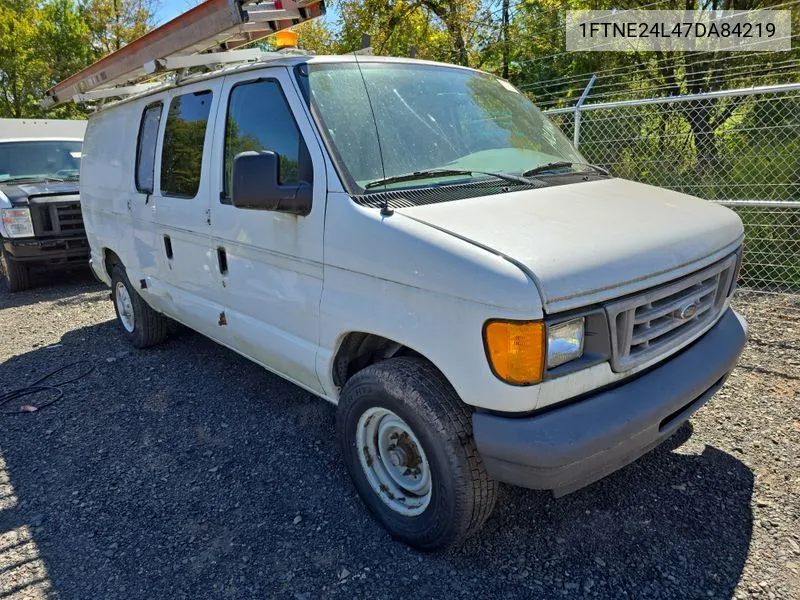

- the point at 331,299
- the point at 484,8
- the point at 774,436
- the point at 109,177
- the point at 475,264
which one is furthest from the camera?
the point at 484,8

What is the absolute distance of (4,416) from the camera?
4.29 meters

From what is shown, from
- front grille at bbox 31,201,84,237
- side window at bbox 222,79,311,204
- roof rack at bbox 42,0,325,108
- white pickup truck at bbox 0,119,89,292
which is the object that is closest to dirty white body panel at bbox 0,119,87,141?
white pickup truck at bbox 0,119,89,292

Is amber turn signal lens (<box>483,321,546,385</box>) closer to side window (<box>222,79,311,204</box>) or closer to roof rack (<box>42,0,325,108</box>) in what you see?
side window (<box>222,79,311,204</box>)

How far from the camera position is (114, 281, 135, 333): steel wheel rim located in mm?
5438

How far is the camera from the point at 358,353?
9.56 ft

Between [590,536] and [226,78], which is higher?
[226,78]

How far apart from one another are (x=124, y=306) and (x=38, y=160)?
5.06 m

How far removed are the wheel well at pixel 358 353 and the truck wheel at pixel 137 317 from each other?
2.99 meters

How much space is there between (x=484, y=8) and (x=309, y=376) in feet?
37.3

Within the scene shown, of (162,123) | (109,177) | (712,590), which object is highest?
(162,123)

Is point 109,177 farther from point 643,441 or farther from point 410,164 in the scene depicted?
point 643,441

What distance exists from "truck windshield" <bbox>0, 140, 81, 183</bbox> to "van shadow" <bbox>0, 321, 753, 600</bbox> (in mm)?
6253

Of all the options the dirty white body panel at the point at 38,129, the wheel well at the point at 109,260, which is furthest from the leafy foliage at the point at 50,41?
the wheel well at the point at 109,260

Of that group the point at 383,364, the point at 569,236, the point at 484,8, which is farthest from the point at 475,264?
the point at 484,8
